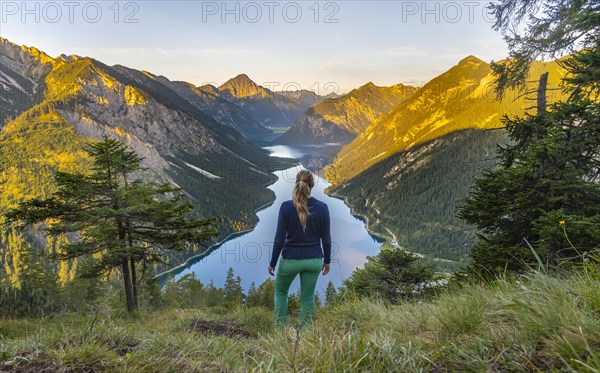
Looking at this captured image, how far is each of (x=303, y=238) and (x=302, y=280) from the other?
0.73m

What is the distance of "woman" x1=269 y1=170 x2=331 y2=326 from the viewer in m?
4.92

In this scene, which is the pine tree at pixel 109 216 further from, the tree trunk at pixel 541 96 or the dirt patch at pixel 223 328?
the tree trunk at pixel 541 96

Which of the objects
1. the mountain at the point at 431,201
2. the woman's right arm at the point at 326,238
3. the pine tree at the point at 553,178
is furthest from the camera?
the mountain at the point at 431,201

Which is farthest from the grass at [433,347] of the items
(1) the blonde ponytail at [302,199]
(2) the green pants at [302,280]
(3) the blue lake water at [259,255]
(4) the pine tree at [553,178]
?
(3) the blue lake water at [259,255]

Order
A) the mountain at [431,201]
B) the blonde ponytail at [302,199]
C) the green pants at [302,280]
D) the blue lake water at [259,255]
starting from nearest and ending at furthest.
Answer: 1. the blonde ponytail at [302,199]
2. the green pants at [302,280]
3. the blue lake water at [259,255]
4. the mountain at [431,201]

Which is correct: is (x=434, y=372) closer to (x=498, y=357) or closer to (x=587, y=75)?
(x=498, y=357)

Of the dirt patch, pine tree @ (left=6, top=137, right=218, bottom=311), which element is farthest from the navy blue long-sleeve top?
pine tree @ (left=6, top=137, right=218, bottom=311)

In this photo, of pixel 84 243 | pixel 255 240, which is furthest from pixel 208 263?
pixel 84 243

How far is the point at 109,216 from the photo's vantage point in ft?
42.6

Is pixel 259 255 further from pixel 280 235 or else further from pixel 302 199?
pixel 302 199

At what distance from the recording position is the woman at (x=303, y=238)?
4.92 metres

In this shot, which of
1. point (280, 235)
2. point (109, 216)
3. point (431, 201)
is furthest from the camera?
point (431, 201)

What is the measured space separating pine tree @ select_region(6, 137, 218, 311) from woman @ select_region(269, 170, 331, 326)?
9.19m

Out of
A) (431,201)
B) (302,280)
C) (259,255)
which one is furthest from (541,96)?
(431,201)
